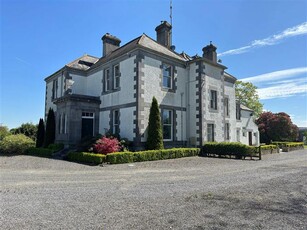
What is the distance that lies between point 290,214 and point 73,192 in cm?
542

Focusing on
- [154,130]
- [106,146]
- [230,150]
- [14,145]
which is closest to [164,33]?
[154,130]

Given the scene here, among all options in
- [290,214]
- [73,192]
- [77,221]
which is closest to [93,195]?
[73,192]

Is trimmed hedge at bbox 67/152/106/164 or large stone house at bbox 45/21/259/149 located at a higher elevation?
large stone house at bbox 45/21/259/149

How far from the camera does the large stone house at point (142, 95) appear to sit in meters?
16.4

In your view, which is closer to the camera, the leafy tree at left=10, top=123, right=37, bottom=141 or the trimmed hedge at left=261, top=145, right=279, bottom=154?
the trimmed hedge at left=261, top=145, right=279, bottom=154

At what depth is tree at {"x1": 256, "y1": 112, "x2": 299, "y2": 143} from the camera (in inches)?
1368

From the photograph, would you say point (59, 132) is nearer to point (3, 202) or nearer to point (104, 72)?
point (104, 72)

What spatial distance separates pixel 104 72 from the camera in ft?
63.2

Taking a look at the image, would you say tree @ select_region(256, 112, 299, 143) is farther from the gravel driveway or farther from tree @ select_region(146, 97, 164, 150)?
the gravel driveway

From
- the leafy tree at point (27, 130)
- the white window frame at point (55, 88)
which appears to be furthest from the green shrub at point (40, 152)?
the leafy tree at point (27, 130)

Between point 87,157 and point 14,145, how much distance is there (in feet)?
28.5

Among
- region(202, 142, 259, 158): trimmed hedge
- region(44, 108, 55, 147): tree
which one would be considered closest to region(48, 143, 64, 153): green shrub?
region(44, 108, 55, 147): tree

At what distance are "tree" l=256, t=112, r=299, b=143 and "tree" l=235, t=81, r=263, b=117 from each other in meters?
6.58

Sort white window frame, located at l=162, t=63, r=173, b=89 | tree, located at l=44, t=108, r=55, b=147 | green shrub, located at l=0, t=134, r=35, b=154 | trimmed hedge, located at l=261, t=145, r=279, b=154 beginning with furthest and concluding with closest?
trimmed hedge, located at l=261, t=145, r=279, b=154, tree, located at l=44, t=108, r=55, b=147, white window frame, located at l=162, t=63, r=173, b=89, green shrub, located at l=0, t=134, r=35, b=154
